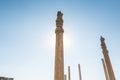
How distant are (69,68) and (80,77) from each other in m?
2.70

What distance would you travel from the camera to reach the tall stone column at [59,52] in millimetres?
7064

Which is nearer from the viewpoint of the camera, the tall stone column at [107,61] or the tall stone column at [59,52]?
the tall stone column at [59,52]

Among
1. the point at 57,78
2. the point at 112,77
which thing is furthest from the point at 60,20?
the point at 112,77

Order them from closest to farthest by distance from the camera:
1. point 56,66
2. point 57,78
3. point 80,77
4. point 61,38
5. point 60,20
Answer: point 57,78, point 56,66, point 61,38, point 60,20, point 80,77

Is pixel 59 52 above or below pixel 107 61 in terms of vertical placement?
below

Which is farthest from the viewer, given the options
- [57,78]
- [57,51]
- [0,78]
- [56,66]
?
[0,78]

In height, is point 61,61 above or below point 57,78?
above

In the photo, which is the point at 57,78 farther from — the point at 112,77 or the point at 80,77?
the point at 80,77

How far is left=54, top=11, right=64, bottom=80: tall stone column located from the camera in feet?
23.2

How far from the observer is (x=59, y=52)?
7805 mm

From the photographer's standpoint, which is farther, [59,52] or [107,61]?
[107,61]

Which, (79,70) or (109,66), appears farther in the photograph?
(79,70)

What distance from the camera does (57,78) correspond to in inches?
271

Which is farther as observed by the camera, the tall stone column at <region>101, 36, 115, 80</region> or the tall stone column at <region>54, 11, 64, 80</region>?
the tall stone column at <region>101, 36, 115, 80</region>
